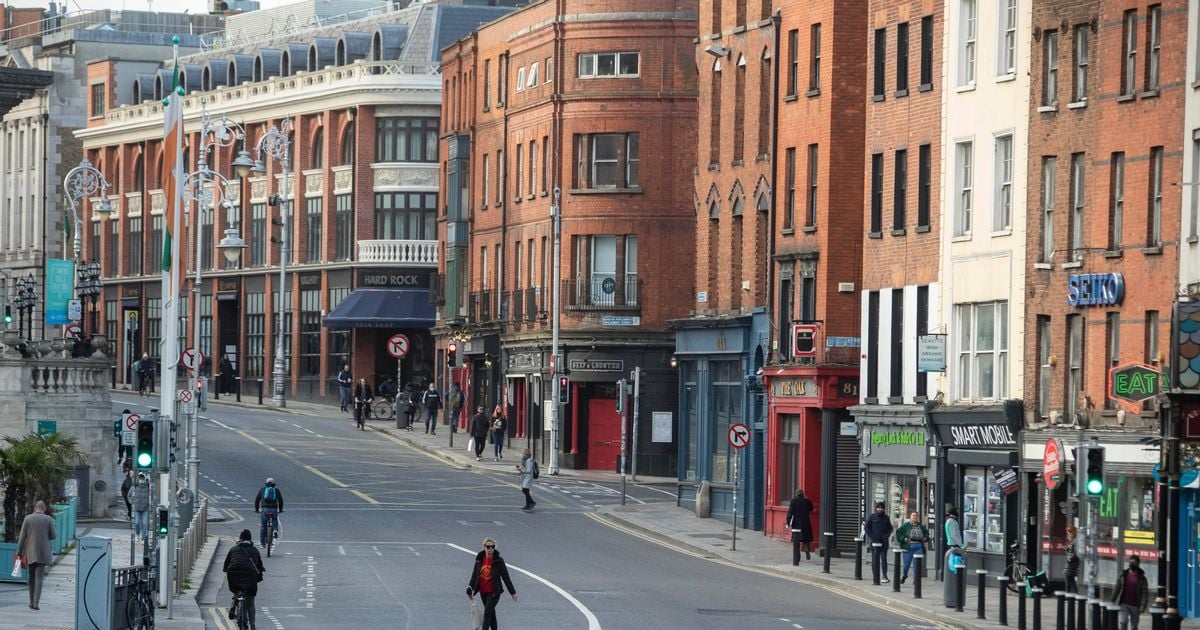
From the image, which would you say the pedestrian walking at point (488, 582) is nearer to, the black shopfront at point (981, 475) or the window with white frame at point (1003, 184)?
the black shopfront at point (981, 475)

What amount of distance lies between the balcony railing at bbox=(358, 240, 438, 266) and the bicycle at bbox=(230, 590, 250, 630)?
221 feet

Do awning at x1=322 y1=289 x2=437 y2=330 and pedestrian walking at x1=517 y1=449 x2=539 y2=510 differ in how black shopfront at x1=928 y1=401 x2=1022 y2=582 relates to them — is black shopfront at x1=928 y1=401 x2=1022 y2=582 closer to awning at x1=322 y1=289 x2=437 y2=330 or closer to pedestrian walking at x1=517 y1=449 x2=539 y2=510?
pedestrian walking at x1=517 y1=449 x2=539 y2=510

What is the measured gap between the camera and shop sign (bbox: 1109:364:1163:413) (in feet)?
137

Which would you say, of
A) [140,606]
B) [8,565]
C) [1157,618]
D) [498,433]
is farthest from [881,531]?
[498,433]

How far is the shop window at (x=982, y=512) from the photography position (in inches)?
1918

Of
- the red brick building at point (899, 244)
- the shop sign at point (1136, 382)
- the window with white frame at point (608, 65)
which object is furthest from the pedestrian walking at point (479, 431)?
the shop sign at point (1136, 382)

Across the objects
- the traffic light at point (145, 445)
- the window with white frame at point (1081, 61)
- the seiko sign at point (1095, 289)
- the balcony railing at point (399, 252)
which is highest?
the window with white frame at point (1081, 61)

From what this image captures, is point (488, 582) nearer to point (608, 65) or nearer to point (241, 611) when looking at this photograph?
point (241, 611)

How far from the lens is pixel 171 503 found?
3822cm

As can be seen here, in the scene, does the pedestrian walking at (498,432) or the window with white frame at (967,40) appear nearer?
the window with white frame at (967,40)

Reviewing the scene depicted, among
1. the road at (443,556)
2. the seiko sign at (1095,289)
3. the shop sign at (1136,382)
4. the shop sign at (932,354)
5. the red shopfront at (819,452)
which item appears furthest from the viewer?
the red shopfront at (819,452)

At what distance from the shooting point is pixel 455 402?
3285 inches

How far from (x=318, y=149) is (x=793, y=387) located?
53197 millimetres

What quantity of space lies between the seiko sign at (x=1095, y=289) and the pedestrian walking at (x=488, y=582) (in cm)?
1579
